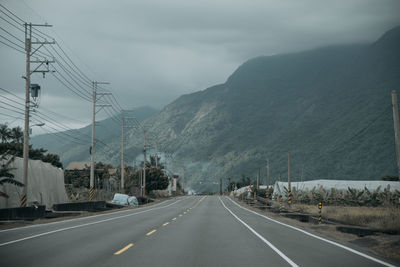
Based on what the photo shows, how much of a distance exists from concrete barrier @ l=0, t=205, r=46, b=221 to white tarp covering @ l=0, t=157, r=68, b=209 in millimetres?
7259

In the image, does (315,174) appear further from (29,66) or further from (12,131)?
(29,66)

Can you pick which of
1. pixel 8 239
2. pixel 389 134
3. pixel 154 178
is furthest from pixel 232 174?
pixel 8 239

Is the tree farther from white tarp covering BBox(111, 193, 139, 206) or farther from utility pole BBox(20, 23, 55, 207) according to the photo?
white tarp covering BBox(111, 193, 139, 206)

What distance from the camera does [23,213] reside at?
2442cm

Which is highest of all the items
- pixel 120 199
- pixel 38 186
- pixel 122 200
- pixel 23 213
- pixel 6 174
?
pixel 6 174

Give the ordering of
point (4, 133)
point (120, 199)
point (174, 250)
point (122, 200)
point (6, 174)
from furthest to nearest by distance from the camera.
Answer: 1. point (4, 133)
2. point (122, 200)
3. point (120, 199)
4. point (6, 174)
5. point (174, 250)

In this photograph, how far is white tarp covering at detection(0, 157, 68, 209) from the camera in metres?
33.1

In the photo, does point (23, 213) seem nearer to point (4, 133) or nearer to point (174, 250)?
point (174, 250)

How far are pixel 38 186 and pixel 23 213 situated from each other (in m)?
14.7

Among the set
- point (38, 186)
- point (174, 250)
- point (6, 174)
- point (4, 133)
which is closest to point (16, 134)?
point (4, 133)

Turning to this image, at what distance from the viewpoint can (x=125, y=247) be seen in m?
12.1

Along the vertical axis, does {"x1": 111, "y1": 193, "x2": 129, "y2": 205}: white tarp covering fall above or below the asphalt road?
below

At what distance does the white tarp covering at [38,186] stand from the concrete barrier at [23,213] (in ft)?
23.8

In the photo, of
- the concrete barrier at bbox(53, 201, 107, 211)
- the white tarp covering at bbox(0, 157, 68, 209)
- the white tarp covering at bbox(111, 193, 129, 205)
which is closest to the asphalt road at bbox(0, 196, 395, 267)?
the concrete barrier at bbox(53, 201, 107, 211)
